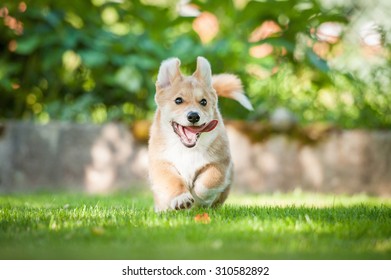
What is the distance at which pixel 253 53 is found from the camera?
250 inches

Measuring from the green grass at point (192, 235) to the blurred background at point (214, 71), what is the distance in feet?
8.35

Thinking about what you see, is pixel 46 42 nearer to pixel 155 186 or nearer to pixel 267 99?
pixel 267 99

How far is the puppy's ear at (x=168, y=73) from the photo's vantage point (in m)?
3.49

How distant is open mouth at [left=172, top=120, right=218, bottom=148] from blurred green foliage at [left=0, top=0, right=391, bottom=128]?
2.66 m

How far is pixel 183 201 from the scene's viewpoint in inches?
125

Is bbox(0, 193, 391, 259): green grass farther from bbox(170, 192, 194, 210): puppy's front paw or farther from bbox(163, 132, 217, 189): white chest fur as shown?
bbox(163, 132, 217, 189): white chest fur

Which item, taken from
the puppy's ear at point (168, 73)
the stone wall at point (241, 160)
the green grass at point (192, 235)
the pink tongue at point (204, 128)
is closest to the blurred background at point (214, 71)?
the stone wall at point (241, 160)

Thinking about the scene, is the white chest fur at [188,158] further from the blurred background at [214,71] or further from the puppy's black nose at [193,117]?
the blurred background at [214,71]

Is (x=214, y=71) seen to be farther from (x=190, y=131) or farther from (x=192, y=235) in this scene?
(x=192, y=235)

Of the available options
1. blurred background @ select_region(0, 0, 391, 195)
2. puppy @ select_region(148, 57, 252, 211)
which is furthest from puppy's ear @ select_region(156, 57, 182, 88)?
blurred background @ select_region(0, 0, 391, 195)

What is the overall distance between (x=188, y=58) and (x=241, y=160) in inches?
44.4
